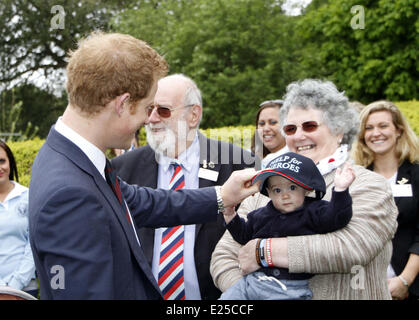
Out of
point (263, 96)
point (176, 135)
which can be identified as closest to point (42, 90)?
point (263, 96)

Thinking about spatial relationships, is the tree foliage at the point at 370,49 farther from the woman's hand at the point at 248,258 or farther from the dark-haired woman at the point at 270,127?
the woman's hand at the point at 248,258

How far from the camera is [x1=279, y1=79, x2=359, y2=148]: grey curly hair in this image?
316 centimetres

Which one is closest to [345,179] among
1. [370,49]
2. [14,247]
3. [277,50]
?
[14,247]

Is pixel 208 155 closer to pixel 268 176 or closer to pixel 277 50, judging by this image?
pixel 268 176

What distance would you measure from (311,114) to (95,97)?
1.59m

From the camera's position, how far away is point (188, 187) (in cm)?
400

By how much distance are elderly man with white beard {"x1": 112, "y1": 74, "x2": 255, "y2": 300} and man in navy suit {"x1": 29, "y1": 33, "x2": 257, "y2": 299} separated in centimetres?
113

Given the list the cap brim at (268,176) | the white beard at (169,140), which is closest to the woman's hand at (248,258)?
the cap brim at (268,176)

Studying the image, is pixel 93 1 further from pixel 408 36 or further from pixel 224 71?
pixel 408 36

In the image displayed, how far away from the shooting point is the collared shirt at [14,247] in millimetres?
4672

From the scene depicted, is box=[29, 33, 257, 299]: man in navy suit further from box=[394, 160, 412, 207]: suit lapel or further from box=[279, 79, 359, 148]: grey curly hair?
box=[394, 160, 412, 207]: suit lapel

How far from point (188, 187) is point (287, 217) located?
1509 mm

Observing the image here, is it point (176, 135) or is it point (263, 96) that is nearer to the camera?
point (176, 135)

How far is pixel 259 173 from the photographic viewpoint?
2688 mm
